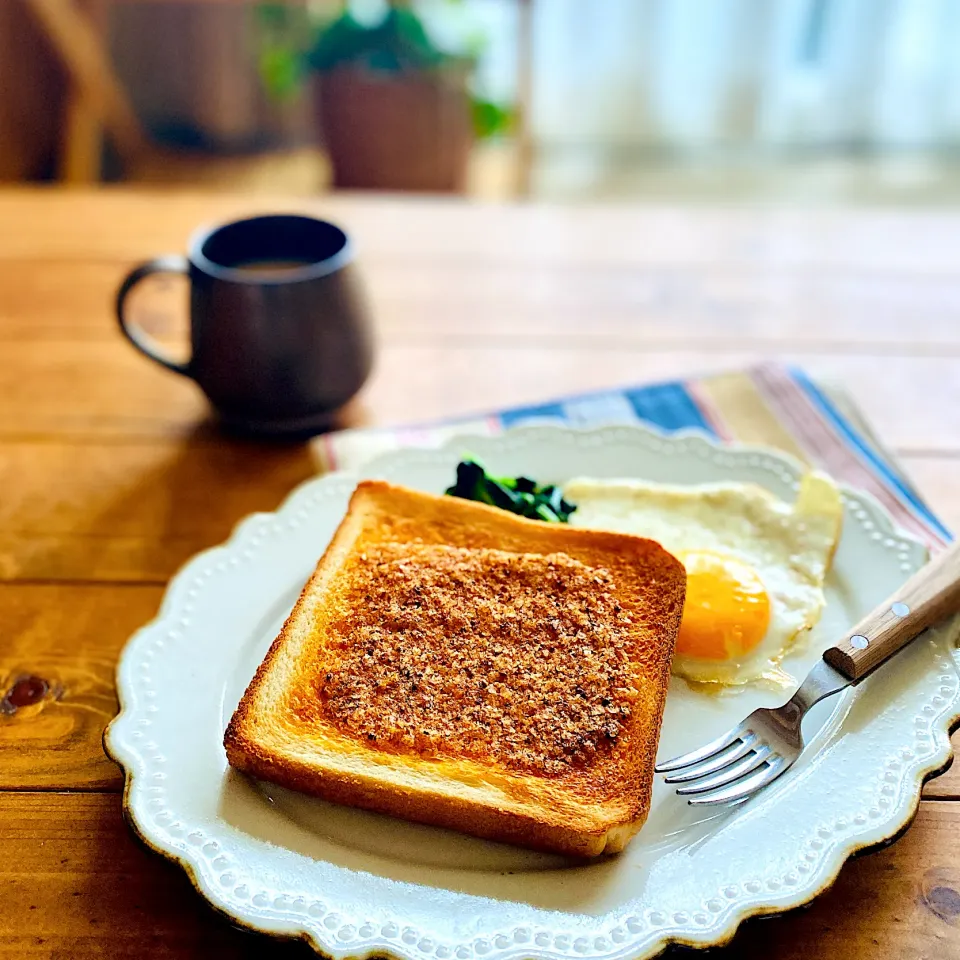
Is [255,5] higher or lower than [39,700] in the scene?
higher

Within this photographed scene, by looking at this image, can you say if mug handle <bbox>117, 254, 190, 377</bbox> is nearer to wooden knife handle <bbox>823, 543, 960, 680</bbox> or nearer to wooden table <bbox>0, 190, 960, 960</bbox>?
wooden table <bbox>0, 190, 960, 960</bbox>

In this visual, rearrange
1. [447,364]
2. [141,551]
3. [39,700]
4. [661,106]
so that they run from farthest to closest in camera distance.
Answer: [661,106], [447,364], [141,551], [39,700]

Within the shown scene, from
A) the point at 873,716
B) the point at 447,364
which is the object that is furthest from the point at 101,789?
the point at 447,364

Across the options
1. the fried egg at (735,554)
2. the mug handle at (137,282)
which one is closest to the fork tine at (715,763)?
the fried egg at (735,554)

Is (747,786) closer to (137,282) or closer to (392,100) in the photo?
(137,282)

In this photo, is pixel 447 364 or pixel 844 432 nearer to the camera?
pixel 844 432

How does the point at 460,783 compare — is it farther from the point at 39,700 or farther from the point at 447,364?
the point at 447,364

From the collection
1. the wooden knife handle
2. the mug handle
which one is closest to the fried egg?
the wooden knife handle
